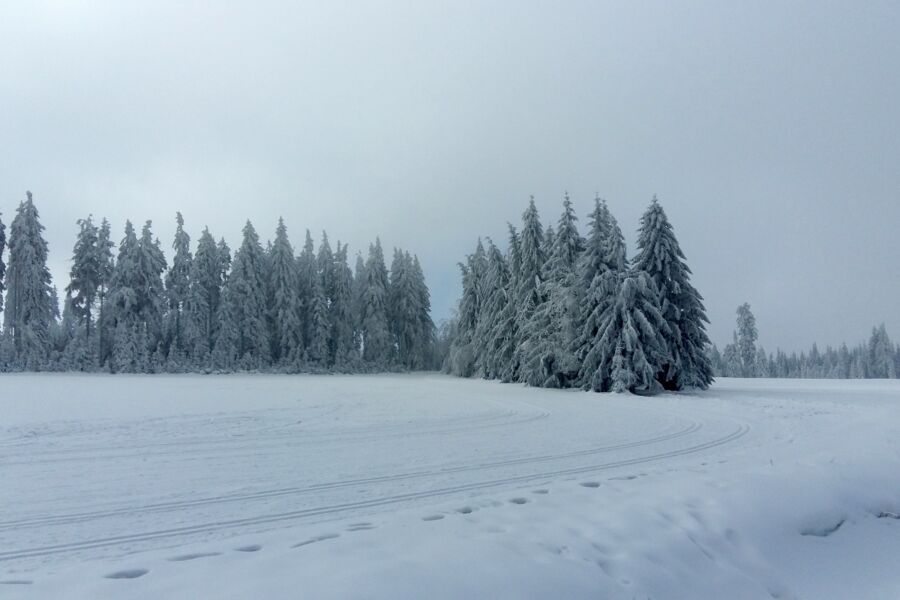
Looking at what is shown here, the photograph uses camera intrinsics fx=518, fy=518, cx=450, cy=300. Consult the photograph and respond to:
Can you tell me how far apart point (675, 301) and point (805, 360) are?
323 ft

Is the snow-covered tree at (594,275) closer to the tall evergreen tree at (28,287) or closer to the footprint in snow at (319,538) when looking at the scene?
the footprint in snow at (319,538)

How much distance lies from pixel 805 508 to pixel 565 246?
26.6 m

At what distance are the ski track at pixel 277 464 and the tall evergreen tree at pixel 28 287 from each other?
124ft

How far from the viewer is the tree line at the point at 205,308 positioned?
1663 inches

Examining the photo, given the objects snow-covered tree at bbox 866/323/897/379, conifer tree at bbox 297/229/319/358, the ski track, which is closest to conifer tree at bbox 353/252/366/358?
conifer tree at bbox 297/229/319/358

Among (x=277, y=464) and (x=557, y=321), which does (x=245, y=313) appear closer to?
(x=557, y=321)

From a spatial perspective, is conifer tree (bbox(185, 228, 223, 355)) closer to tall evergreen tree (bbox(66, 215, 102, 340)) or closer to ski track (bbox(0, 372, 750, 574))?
tall evergreen tree (bbox(66, 215, 102, 340))

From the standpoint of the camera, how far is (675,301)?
27766 millimetres

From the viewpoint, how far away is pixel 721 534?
5297 mm

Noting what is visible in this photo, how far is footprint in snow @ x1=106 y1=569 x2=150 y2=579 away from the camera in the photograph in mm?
3947

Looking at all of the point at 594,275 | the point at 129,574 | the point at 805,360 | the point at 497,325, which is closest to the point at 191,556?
the point at 129,574

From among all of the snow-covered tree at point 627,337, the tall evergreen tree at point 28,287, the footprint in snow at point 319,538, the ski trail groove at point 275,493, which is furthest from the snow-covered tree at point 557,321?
the tall evergreen tree at point 28,287

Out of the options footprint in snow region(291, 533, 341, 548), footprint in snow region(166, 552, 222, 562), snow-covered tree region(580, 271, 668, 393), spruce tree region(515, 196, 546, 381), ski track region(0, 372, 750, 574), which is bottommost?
ski track region(0, 372, 750, 574)

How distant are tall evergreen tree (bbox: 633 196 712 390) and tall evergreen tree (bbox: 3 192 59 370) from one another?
4450 centimetres
